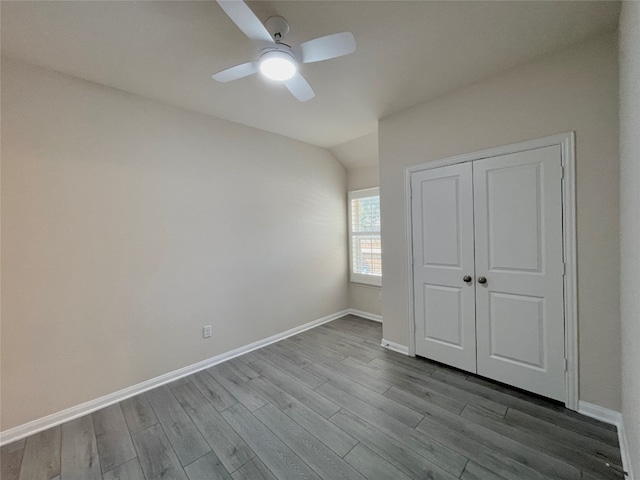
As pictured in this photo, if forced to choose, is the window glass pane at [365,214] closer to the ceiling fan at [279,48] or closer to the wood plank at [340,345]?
the wood plank at [340,345]

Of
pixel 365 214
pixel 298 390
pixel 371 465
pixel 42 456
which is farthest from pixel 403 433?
pixel 365 214

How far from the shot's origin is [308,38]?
5.61 feet

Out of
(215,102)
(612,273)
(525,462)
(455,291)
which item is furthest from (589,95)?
(215,102)

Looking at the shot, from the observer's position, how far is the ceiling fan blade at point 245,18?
117 cm

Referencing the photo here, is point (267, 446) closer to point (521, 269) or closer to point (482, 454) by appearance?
point (482, 454)

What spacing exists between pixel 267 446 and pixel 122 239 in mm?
1994

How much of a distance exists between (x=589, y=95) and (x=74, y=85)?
381cm

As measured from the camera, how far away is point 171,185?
2.47 m

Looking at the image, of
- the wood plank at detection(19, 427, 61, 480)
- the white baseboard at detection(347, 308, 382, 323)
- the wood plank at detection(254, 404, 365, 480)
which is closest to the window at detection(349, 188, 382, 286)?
the white baseboard at detection(347, 308, 382, 323)

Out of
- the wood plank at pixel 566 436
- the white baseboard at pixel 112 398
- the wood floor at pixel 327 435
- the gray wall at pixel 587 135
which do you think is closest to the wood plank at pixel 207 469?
the wood floor at pixel 327 435

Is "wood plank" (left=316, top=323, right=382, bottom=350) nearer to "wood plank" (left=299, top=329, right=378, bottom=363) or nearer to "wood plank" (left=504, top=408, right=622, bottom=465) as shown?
"wood plank" (left=299, top=329, right=378, bottom=363)

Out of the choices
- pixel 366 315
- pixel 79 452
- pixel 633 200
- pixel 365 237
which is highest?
pixel 633 200

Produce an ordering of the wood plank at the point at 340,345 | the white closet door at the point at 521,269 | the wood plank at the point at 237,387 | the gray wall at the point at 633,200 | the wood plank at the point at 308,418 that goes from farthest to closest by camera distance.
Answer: the wood plank at the point at 340,345, the wood plank at the point at 237,387, the white closet door at the point at 521,269, the wood plank at the point at 308,418, the gray wall at the point at 633,200

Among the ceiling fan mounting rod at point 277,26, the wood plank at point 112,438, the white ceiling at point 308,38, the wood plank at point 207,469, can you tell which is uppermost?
the white ceiling at point 308,38
